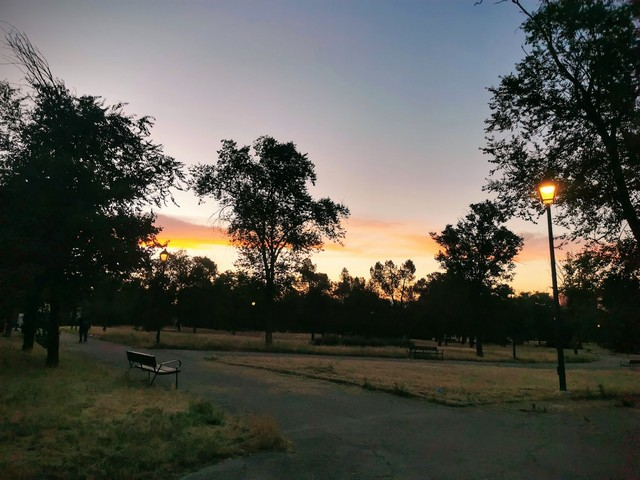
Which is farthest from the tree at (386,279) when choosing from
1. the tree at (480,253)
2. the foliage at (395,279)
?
the tree at (480,253)

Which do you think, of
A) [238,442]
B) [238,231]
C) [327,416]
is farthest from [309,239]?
[238,442]

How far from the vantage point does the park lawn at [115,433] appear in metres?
5.10

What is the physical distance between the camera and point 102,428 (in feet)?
22.3

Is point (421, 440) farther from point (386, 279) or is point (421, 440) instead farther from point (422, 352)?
point (386, 279)

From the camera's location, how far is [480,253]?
46.0m

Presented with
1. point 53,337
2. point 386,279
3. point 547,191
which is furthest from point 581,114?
point 386,279

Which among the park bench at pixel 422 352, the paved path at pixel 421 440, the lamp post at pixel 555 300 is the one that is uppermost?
the lamp post at pixel 555 300

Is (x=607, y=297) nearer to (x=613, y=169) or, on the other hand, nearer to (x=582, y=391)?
(x=582, y=391)

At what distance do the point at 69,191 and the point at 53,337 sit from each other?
4.80m

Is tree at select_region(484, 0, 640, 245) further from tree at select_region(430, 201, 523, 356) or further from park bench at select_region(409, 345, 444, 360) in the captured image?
tree at select_region(430, 201, 523, 356)

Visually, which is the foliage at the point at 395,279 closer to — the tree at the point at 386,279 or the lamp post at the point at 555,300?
the tree at the point at 386,279

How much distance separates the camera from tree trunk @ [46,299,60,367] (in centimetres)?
1469

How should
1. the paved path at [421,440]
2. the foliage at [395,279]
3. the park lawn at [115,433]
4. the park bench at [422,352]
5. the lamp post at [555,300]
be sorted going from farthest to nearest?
1. the foliage at [395,279]
2. the park bench at [422,352]
3. the lamp post at [555,300]
4. the paved path at [421,440]
5. the park lawn at [115,433]

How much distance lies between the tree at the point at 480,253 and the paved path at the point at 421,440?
37.2 metres
